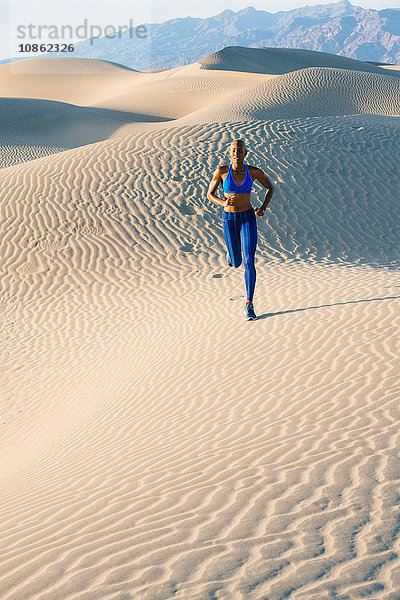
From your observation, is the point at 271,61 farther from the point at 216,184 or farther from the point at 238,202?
the point at 238,202

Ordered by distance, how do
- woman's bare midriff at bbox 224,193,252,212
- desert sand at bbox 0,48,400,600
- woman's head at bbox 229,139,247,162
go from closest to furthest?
desert sand at bbox 0,48,400,600, woman's head at bbox 229,139,247,162, woman's bare midriff at bbox 224,193,252,212

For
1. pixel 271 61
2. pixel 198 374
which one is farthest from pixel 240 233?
pixel 271 61

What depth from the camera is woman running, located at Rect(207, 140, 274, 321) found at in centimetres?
741

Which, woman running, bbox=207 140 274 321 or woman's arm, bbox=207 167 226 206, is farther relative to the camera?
woman's arm, bbox=207 167 226 206

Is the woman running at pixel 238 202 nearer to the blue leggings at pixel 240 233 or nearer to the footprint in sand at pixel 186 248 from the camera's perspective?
the blue leggings at pixel 240 233

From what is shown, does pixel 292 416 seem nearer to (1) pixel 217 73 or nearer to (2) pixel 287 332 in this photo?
(2) pixel 287 332

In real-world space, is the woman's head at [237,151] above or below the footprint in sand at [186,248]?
above

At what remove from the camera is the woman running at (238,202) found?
7410mm

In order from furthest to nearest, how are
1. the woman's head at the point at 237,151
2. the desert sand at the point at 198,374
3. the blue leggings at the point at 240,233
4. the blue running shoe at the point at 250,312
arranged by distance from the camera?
Result: the blue running shoe at the point at 250,312
the blue leggings at the point at 240,233
the woman's head at the point at 237,151
the desert sand at the point at 198,374

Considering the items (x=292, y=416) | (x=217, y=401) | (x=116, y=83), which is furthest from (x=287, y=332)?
(x=116, y=83)

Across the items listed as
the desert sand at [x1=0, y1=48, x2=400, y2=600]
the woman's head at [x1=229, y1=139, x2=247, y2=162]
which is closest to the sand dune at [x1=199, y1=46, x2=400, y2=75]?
the desert sand at [x1=0, y1=48, x2=400, y2=600]

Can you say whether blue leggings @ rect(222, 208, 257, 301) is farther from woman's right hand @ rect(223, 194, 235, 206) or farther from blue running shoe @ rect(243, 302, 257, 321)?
blue running shoe @ rect(243, 302, 257, 321)

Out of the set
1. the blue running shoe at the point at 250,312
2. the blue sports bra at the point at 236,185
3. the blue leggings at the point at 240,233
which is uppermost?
the blue sports bra at the point at 236,185

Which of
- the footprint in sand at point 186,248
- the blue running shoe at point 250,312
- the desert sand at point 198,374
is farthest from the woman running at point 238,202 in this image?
the footprint in sand at point 186,248
